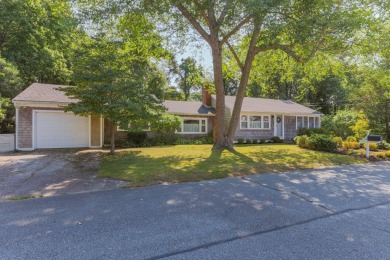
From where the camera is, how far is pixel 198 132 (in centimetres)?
2033

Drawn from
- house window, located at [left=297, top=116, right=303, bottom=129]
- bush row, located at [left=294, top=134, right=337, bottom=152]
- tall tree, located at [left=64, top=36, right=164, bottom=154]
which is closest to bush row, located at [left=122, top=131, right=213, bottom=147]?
tall tree, located at [left=64, top=36, right=164, bottom=154]

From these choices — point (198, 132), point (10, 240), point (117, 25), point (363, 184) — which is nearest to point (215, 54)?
point (117, 25)

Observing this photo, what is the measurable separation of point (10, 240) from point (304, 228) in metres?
4.40

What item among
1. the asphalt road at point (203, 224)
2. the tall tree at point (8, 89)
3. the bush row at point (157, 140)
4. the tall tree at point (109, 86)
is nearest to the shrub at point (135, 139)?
the bush row at point (157, 140)

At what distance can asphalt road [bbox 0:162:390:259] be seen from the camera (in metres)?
3.15

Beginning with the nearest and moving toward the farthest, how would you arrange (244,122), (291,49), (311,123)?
1. (291,49)
2. (244,122)
3. (311,123)

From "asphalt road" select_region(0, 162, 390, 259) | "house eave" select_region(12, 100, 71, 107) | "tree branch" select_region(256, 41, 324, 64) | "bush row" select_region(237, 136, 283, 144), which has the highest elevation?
"tree branch" select_region(256, 41, 324, 64)

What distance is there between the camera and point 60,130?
47.4 feet

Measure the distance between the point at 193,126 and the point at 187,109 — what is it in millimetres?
1593

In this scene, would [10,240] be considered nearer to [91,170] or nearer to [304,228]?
[304,228]

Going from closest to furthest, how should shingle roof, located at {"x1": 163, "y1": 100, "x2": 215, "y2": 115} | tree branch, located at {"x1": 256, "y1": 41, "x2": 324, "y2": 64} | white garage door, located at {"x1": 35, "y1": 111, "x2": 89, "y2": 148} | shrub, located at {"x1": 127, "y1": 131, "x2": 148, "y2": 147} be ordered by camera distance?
tree branch, located at {"x1": 256, "y1": 41, "x2": 324, "y2": 64}, white garage door, located at {"x1": 35, "y1": 111, "x2": 89, "y2": 148}, shrub, located at {"x1": 127, "y1": 131, "x2": 148, "y2": 147}, shingle roof, located at {"x1": 163, "y1": 100, "x2": 215, "y2": 115}

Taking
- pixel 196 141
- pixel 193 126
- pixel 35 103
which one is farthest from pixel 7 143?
pixel 193 126

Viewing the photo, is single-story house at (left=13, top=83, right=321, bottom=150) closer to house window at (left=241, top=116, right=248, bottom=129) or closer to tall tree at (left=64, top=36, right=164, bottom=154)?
house window at (left=241, top=116, right=248, bottom=129)

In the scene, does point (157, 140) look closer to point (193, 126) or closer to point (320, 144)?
point (193, 126)
